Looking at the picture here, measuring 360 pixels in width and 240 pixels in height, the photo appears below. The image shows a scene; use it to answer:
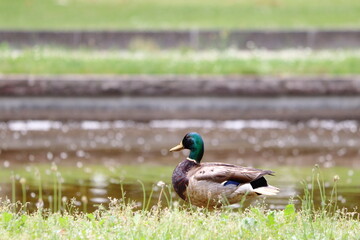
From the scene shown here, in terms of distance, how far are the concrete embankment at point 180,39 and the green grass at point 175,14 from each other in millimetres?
4077

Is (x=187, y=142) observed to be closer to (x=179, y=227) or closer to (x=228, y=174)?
(x=228, y=174)

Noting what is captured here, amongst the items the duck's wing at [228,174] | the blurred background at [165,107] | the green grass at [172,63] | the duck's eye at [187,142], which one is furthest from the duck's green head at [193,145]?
the green grass at [172,63]

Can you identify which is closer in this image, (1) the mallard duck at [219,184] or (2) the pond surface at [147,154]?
(1) the mallard duck at [219,184]

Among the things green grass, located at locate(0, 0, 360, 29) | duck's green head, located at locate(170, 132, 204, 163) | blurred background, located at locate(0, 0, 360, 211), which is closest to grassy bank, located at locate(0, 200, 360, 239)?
duck's green head, located at locate(170, 132, 204, 163)

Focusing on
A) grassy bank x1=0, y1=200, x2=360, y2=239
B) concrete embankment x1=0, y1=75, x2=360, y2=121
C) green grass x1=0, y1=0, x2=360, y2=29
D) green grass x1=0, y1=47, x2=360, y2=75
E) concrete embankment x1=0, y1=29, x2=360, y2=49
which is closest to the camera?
grassy bank x1=0, y1=200, x2=360, y2=239

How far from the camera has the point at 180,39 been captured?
20.1m

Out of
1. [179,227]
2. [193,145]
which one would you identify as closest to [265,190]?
[193,145]

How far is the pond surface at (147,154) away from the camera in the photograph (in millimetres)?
9094

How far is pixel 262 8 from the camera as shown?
2834cm

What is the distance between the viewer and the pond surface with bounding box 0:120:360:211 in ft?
29.8

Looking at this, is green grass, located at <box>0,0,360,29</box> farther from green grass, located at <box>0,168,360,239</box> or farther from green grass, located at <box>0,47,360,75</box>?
green grass, located at <box>0,168,360,239</box>

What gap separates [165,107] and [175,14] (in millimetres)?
12817

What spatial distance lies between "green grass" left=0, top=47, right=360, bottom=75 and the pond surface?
1609 mm

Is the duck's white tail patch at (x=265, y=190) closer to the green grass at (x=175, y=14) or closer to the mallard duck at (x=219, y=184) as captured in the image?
the mallard duck at (x=219, y=184)
